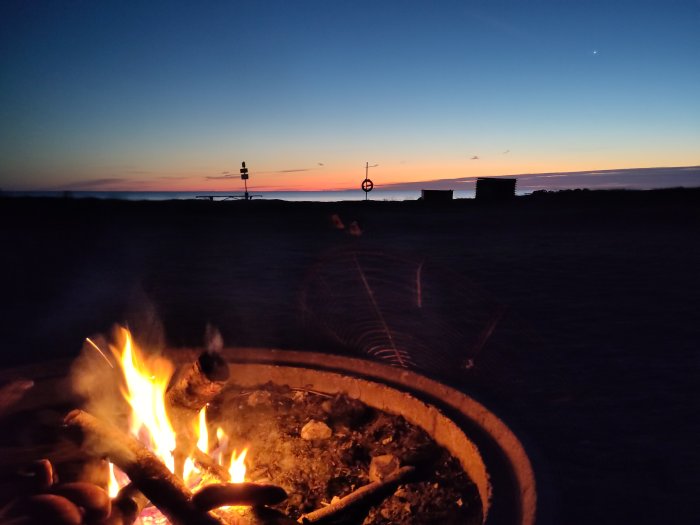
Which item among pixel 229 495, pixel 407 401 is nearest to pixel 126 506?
pixel 229 495

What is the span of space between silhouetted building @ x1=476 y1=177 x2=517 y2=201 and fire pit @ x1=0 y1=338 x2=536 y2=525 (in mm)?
23971

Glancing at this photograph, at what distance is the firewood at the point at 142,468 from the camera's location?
1.81 m

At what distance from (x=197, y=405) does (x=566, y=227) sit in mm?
14006

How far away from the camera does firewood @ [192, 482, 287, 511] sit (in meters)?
1.80

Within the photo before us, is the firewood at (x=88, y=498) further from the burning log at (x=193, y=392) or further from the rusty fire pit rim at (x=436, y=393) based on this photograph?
the rusty fire pit rim at (x=436, y=393)

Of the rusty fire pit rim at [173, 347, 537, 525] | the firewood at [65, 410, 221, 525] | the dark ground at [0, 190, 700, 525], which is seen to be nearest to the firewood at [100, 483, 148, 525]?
the firewood at [65, 410, 221, 525]

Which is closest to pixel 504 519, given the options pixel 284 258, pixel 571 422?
pixel 571 422

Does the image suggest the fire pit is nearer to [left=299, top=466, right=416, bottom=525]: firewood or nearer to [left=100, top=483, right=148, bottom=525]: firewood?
[left=299, top=466, right=416, bottom=525]: firewood

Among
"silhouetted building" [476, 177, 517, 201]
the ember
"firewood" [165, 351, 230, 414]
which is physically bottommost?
the ember

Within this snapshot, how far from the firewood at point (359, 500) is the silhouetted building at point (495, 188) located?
81.4 feet

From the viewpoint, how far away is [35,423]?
264 centimetres

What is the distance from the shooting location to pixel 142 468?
1900 mm

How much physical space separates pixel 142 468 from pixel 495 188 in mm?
26410

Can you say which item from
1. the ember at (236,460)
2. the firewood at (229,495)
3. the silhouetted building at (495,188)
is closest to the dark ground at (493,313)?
the ember at (236,460)
